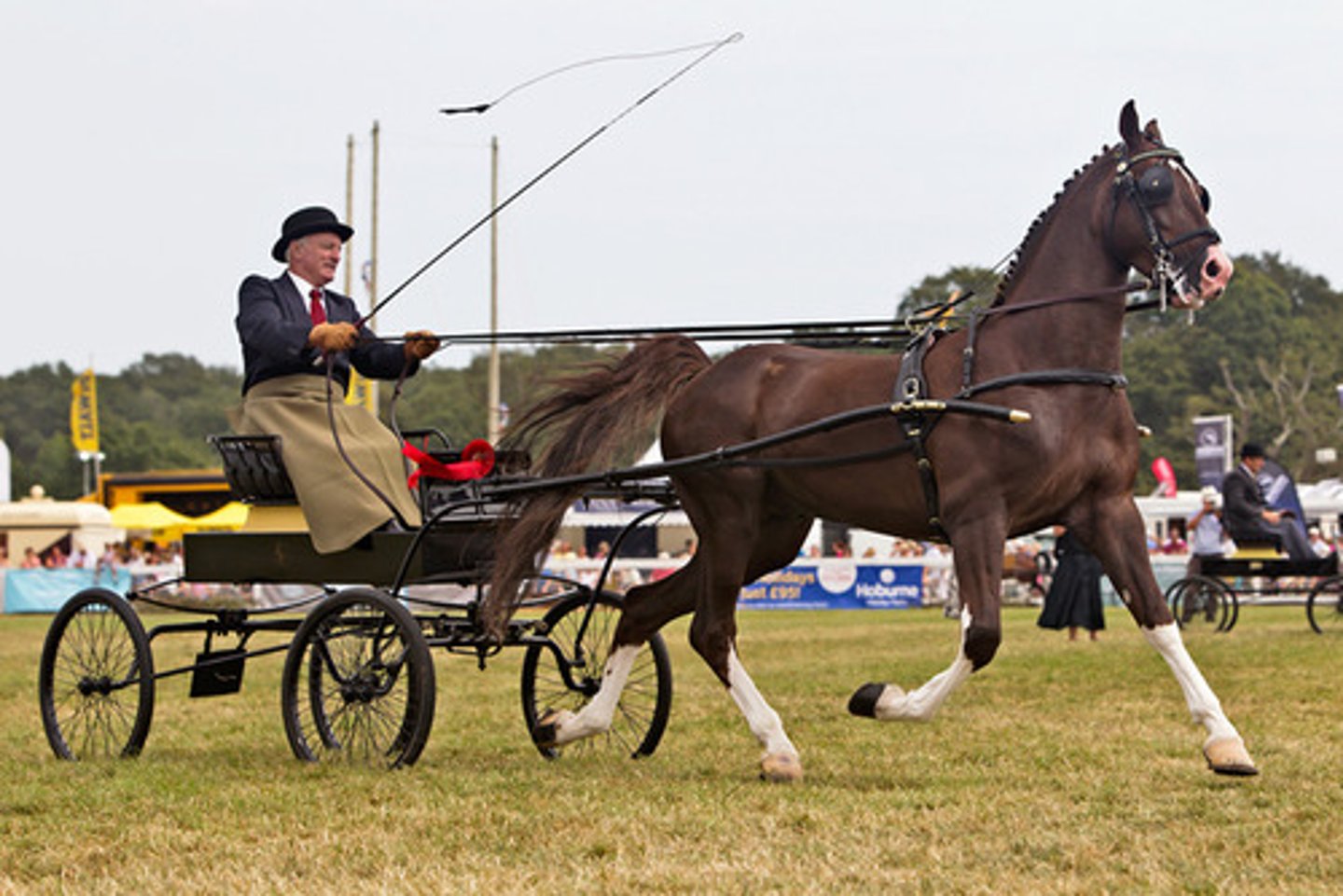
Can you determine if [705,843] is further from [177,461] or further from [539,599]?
[177,461]

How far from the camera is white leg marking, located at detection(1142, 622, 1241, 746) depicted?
22.8 feet

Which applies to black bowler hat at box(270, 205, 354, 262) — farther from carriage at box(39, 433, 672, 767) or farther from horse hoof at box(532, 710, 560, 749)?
horse hoof at box(532, 710, 560, 749)

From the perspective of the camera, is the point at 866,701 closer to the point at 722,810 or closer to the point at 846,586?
the point at 722,810

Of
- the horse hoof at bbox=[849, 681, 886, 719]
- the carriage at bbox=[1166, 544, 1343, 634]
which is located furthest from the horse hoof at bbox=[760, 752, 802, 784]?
the carriage at bbox=[1166, 544, 1343, 634]

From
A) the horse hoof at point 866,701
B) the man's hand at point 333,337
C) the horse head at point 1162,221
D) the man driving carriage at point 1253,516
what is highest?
the horse head at point 1162,221

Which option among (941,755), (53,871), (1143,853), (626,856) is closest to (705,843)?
(626,856)

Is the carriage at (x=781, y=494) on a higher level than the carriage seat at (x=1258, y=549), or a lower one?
higher

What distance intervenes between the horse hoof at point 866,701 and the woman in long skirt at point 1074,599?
13084mm

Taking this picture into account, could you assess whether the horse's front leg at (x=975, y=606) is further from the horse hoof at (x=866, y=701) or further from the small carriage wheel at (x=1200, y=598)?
the small carriage wheel at (x=1200, y=598)

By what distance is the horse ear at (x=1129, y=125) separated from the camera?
23.9ft

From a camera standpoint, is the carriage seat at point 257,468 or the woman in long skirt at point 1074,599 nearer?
the carriage seat at point 257,468

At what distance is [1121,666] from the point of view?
14734 millimetres

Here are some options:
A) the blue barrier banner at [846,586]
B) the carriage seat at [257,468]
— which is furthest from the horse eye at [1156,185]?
the blue barrier banner at [846,586]

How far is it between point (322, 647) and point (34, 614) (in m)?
27.4
